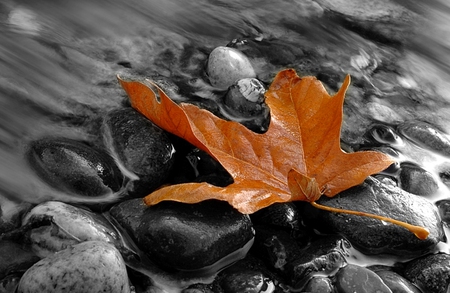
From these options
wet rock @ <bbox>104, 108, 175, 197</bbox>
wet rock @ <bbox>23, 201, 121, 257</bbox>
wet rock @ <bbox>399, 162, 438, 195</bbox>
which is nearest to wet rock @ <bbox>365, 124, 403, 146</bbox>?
wet rock @ <bbox>399, 162, 438, 195</bbox>

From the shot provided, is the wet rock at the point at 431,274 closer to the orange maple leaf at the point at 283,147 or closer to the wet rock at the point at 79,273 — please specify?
the orange maple leaf at the point at 283,147

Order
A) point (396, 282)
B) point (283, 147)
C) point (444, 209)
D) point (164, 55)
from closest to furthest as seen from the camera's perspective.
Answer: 1. point (396, 282)
2. point (283, 147)
3. point (444, 209)
4. point (164, 55)

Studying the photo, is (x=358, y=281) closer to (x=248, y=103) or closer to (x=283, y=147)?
(x=283, y=147)

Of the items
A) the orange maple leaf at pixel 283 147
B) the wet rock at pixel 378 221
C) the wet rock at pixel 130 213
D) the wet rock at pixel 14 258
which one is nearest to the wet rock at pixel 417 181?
the wet rock at pixel 378 221

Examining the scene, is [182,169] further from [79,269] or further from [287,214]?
[79,269]

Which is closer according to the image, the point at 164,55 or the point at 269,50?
the point at 164,55

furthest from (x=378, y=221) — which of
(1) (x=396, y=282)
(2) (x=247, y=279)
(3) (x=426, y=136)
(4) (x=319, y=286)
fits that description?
(3) (x=426, y=136)
